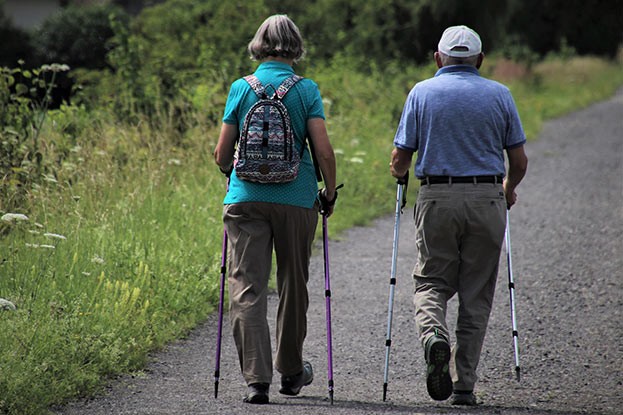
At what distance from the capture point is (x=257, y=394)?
525 cm

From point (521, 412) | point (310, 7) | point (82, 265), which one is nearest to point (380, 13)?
point (310, 7)

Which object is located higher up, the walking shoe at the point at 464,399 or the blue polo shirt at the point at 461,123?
the blue polo shirt at the point at 461,123

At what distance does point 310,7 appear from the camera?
2217 cm

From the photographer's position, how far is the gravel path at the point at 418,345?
5367 mm

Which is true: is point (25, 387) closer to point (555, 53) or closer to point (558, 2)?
point (558, 2)

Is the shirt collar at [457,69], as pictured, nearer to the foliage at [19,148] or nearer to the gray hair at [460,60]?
the gray hair at [460,60]

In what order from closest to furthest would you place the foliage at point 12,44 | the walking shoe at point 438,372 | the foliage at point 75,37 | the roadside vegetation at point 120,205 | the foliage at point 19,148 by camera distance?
the walking shoe at point 438,372
the roadside vegetation at point 120,205
the foliage at point 19,148
the foliage at point 75,37
the foliage at point 12,44

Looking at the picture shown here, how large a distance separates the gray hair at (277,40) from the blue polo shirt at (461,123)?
2.17 feet

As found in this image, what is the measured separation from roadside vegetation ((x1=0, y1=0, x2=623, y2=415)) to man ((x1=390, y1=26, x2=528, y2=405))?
5.99 ft

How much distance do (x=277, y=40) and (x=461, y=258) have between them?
57.7 inches

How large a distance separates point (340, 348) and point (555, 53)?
95.8 feet

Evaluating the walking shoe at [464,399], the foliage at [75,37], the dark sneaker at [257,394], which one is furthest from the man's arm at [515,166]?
the foliage at [75,37]

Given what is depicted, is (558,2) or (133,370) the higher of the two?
(558,2)

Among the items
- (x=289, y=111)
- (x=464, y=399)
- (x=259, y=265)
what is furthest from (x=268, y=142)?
(x=464, y=399)
